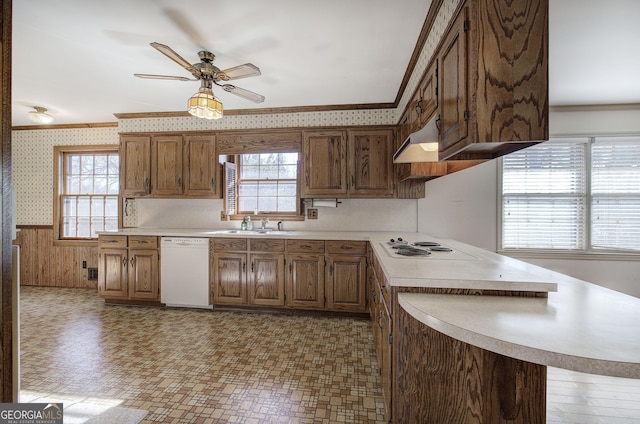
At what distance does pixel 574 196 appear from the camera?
3258 mm

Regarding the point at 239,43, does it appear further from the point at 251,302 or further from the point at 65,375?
the point at 65,375

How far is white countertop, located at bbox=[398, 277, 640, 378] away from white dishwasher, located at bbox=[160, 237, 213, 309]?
2862mm

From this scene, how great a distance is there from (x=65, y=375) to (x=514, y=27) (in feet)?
11.8

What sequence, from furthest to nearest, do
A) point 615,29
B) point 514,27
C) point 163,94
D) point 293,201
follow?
1. point 293,201
2. point 163,94
3. point 615,29
4. point 514,27

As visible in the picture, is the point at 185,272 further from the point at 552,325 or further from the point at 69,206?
the point at 552,325

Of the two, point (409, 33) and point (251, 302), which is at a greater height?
point (409, 33)

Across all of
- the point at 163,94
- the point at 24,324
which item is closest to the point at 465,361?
the point at 163,94

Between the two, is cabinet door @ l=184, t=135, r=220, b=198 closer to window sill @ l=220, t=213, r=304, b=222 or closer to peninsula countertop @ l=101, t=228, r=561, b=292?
window sill @ l=220, t=213, r=304, b=222

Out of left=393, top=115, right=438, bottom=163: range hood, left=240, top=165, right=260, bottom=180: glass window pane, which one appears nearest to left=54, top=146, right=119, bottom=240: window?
left=240, top=165, right=260, bottom=180: glass window pane

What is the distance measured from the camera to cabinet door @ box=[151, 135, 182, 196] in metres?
3.78

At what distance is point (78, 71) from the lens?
109 inches

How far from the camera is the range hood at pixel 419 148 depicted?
1.73 meters

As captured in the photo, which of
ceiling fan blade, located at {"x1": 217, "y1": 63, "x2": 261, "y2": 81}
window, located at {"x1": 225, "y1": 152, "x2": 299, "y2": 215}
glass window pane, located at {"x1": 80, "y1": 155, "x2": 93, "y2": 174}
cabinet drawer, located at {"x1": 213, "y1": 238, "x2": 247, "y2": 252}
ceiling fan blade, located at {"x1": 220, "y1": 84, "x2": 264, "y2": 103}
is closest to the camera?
ceiling fan blade, located at {"x1": 217, "y1": 63, "x2": 261, "y2": 81}

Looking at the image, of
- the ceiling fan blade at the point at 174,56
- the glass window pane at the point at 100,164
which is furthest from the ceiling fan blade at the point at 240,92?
the glass window pane at the point at 100,164
